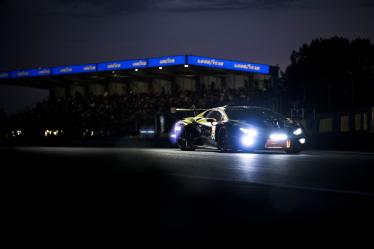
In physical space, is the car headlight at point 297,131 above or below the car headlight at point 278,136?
above

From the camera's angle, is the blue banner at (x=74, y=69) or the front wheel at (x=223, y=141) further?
the blue banner at (x=74, y=69)

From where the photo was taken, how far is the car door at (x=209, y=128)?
18.4 m

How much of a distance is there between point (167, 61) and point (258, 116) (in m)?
31.6

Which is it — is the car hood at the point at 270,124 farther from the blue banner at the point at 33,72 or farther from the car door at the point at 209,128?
the blue banner at the point at 33,72

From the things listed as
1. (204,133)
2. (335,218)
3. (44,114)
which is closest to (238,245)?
(335,218)

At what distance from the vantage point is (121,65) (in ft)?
181

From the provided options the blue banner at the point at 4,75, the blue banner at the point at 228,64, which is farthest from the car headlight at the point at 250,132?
the blue banner at the point at 4,75

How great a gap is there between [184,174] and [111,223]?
511 centimetres

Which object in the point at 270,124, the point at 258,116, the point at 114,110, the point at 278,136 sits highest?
the point at 114,110

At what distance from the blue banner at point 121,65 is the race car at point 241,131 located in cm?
3381

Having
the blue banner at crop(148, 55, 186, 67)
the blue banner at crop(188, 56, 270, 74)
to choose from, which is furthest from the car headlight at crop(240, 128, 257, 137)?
the blue banner at crop(148, 55, 186, 67)

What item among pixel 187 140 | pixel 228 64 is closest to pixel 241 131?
pixel 187 140

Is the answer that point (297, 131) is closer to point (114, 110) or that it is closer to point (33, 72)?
point (114, 110)

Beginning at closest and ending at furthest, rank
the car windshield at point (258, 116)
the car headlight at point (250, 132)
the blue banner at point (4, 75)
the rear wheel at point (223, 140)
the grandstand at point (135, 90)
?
1. the car headlight at point (250, 132)
2. the rear wheel at point (223, 140)
3. the car windshield at point (258, 116)
4. the grandstand at point (135, 90)
5. the blue banner at point (4, 75)
